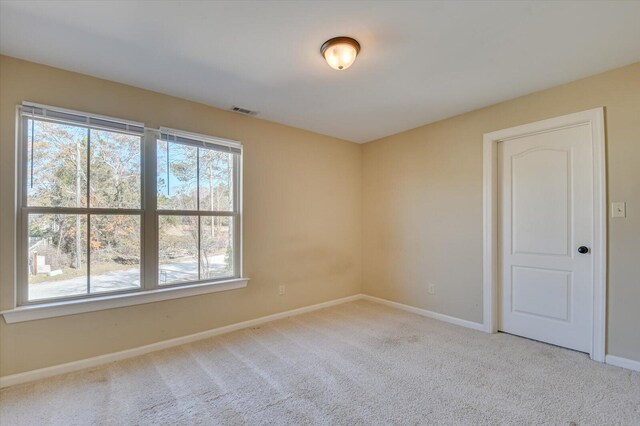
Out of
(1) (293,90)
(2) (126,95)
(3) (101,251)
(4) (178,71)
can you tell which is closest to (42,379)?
(3) (101,251)

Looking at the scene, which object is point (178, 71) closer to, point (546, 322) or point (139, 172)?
point (139, 172)

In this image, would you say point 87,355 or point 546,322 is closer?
point 87,355

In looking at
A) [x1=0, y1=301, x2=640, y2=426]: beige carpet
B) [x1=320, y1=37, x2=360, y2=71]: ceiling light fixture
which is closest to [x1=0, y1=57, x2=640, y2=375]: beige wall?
[x1=0, y1=301, x2=640, y2=426]: beige carpet

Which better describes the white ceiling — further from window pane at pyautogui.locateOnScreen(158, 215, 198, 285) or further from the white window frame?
window pane at pyautogui.locateOnScreen(158, 215, 198, 285)

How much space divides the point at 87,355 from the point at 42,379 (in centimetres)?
29

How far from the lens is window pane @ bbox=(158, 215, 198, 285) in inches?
115

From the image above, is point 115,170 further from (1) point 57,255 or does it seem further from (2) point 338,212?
(2) point 338,212

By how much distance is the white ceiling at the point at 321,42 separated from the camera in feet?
5.88

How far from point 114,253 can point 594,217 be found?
13.8ft

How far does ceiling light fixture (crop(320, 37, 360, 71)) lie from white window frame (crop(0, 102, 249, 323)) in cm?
164

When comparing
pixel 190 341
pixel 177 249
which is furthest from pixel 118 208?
pixel 190 341

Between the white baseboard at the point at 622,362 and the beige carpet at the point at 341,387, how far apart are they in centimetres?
7

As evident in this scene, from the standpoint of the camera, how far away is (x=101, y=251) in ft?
8.56

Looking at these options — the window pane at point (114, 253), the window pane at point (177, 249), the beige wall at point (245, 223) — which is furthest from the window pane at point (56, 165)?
the window pane at point (177, 249)
